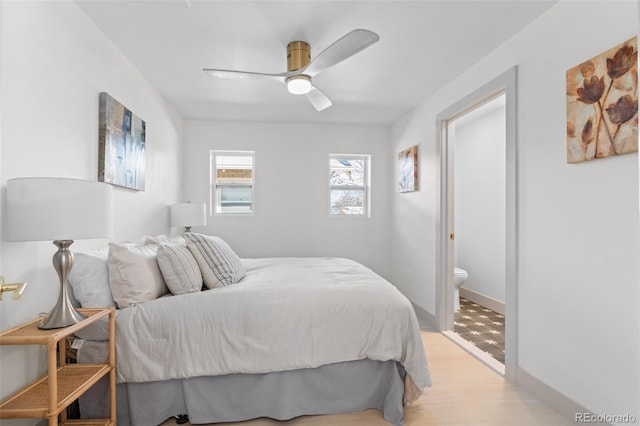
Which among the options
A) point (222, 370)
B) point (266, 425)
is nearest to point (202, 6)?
point (222, 370)

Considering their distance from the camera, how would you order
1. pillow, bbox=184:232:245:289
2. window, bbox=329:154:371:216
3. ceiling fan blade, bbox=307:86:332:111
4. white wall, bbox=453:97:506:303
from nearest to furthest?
pillow, bbox=184:232:245:289, ceiling fan blade, bbox=307:86:332:111, white wall, bbox=453:97:506:303, window, bbox=329:154:371:216

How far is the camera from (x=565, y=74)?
6.41 ft

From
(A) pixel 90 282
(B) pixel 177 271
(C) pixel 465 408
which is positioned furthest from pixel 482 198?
(A) pixel 90 282

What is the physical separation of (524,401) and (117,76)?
3646 millimetres

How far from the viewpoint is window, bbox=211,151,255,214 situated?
4.54 meters

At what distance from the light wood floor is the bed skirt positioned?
0.05 meters

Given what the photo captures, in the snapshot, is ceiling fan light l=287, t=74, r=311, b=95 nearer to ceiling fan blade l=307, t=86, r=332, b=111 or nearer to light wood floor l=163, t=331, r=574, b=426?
ceiling fan blade l=307, t=86, r=332, b=111

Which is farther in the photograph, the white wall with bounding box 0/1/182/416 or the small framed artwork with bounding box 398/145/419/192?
the small framed artwork with bounding box 398/145/419/192

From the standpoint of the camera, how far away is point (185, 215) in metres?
3.64

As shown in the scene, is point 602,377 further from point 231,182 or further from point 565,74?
point 231,182

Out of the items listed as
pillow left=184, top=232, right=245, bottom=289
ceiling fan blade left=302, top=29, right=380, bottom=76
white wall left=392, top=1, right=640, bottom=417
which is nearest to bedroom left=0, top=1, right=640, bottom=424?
white wall left=392, top=1, right=640, bottom=417

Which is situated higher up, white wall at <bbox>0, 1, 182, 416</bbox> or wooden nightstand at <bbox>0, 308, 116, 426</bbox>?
white wall at <bbox>0, 1, 182, 416</bbox>

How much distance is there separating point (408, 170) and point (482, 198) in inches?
47.8

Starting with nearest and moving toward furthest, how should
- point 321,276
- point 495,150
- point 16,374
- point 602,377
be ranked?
point 16,374
point 602,377
point 321,276
point 495,150
